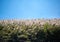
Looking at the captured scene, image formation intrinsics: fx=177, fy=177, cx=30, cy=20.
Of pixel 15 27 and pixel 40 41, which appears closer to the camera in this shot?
pixel 40 41

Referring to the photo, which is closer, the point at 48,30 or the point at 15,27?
the point at 48,30

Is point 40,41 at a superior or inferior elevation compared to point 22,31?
inferior

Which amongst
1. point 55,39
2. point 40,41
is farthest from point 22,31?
point 55,39

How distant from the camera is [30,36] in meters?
12.1

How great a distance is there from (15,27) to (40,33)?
7.20 ft

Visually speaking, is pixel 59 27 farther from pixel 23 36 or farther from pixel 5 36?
pixel 5 36

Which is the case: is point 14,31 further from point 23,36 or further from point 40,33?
point 40,33

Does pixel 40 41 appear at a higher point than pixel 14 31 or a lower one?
lower

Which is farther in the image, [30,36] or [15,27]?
[15,27]

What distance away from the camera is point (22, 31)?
41.1 feet

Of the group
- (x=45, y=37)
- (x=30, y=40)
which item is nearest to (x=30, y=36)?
(x=30, y=40)

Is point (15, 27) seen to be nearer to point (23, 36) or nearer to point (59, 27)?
point (23, 36)

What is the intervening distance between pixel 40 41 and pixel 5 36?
2421 millimetres

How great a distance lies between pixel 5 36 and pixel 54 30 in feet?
11.3
